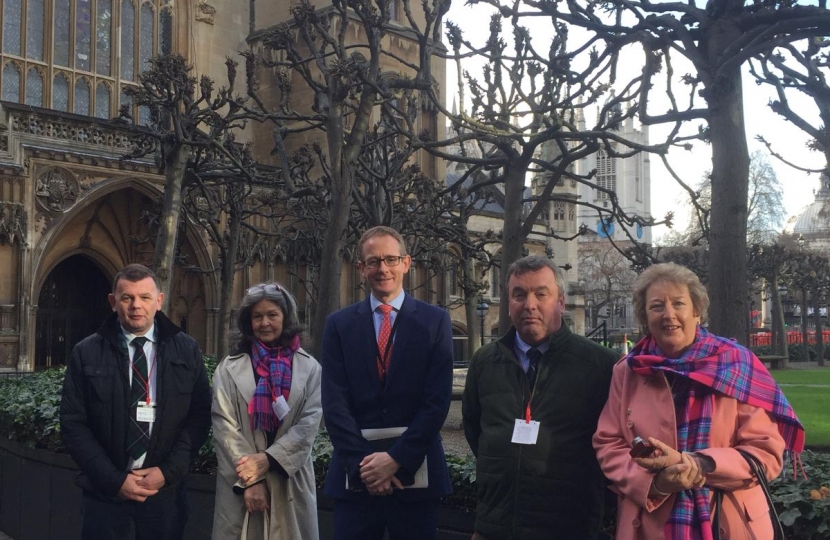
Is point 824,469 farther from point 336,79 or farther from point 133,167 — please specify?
point 133,167

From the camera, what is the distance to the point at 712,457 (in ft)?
9.05

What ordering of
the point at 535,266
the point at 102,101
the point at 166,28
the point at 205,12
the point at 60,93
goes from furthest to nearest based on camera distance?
1. the point at 205,12
2. the point at 166,28
3. the point at 102,101
4. the point at 60,93
5. the point at 535,266

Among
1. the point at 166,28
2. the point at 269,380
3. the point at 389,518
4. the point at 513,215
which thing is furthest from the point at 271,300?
the point at 166,28

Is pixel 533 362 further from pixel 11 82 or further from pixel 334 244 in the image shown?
pixel 11 82

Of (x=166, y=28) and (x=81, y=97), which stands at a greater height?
(x=166, y=28)

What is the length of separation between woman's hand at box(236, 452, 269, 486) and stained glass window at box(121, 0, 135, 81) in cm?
2080

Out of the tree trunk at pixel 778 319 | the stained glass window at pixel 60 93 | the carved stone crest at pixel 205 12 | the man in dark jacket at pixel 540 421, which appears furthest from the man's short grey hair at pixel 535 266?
the tree trunk at pixel 778 319

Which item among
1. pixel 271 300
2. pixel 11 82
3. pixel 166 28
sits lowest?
pixel 271 300

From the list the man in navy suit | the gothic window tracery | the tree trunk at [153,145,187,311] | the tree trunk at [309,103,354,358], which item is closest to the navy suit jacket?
the man in navy suit

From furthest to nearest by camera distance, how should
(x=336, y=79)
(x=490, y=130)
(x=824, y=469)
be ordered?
(x=336, y=79) → (x=490, y=130) → (x=824, y=469)

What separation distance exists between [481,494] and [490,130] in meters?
4.37

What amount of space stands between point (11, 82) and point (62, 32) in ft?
6.31

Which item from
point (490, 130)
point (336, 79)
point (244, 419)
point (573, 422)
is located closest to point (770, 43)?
point (490, 130)

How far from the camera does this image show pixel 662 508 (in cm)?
289
